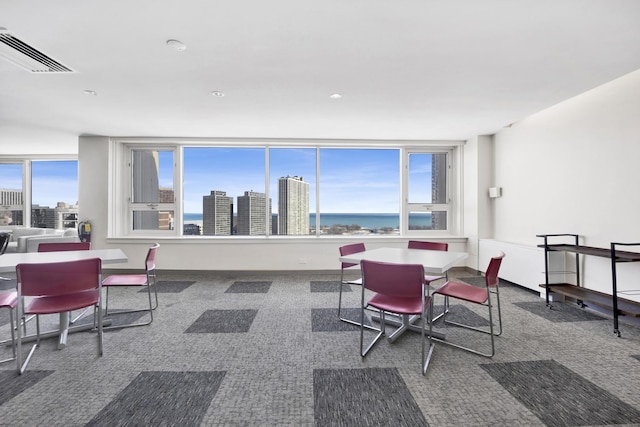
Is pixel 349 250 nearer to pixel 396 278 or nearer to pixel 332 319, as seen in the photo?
pixel 332 319

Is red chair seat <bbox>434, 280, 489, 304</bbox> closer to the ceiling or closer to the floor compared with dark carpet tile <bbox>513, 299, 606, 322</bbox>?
closer to the ceiling

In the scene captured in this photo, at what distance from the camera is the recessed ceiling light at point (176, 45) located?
7.99ft

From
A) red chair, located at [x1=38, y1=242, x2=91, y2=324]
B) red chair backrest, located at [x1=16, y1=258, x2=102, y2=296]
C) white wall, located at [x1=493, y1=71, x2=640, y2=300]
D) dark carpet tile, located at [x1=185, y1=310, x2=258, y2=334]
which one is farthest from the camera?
red chair, located at [x1=38, y1=242, x2=91, y2=324]

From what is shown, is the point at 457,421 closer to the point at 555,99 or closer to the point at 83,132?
the point at 555,99

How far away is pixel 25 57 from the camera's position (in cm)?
267

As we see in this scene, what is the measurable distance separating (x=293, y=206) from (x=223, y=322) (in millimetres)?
3225

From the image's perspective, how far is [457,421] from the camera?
173 centimetres

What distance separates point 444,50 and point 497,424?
2847 mm

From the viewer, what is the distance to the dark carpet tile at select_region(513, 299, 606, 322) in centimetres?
335

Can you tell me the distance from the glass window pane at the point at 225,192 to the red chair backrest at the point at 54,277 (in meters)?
3.66

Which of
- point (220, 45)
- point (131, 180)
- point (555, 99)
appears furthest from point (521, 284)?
point (131, 180)

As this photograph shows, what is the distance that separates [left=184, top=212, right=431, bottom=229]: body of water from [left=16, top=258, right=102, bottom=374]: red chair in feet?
12.4

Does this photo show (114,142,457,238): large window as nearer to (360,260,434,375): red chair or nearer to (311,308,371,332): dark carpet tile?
(311,308,371,332): dark carpet tile

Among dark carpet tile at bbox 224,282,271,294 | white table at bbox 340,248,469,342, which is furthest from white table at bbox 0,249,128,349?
white table at bbox 340,248,469,342
